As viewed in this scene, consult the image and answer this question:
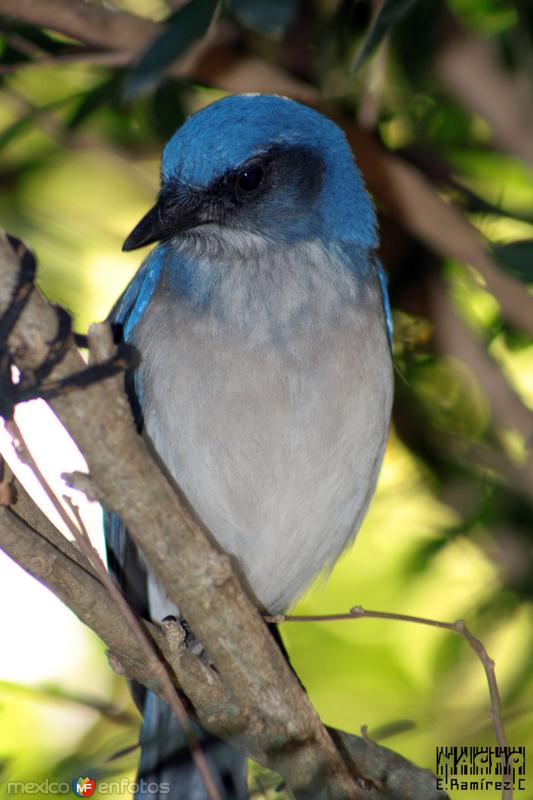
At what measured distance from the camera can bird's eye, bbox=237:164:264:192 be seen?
3820mm

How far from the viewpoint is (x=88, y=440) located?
2488 millimetres

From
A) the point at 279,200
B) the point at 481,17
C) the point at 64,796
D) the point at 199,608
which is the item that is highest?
the point at 481,17

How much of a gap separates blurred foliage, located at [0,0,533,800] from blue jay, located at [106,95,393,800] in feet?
1.45

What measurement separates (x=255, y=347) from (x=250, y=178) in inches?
26.3

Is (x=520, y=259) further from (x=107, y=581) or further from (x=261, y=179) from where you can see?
(x=107, y=581)

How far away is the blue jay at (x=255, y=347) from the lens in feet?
11.8

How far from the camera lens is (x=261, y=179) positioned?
12.7ft

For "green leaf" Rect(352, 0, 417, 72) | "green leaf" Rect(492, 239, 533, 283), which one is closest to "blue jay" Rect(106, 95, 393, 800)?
"green leaf" Rect(492, 239, 533, 283)

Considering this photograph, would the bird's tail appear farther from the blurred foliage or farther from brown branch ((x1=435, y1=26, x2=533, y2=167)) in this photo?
brown branch ((x1=435, y1=26, x2=533, y2=167))

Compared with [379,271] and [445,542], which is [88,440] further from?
[445,542]

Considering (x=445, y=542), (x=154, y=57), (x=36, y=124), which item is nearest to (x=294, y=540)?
(x=445, y=542)

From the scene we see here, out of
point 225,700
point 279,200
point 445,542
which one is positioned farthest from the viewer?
point 445,542

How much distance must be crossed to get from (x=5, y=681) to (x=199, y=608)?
3.74 feet

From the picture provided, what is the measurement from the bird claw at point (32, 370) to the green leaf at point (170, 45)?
0.68 meters
